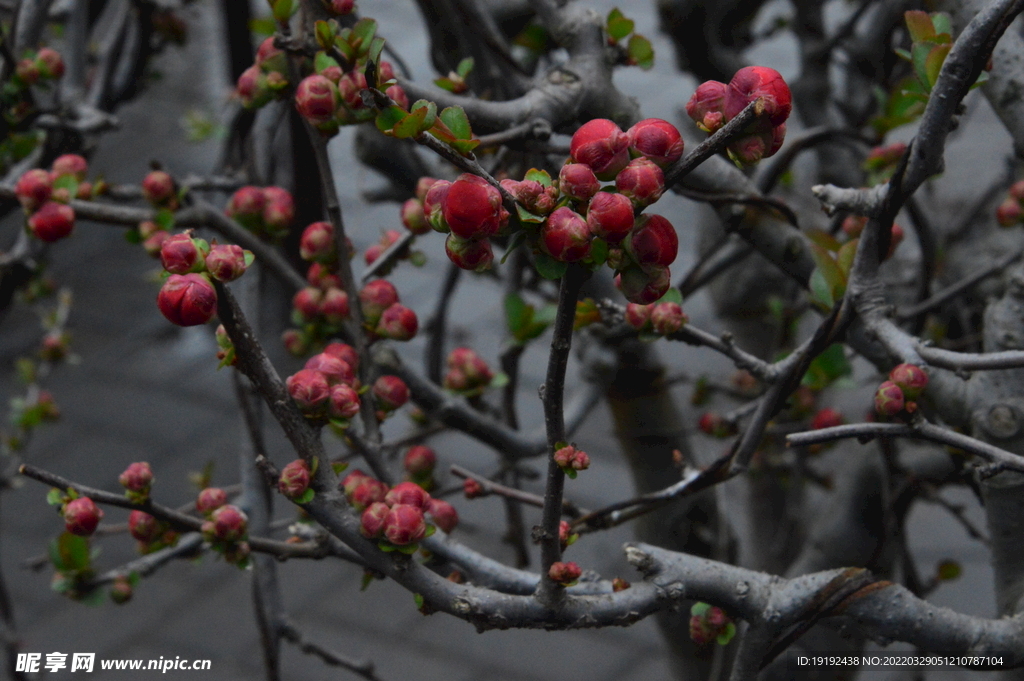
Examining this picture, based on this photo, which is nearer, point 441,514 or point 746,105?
point 746,105

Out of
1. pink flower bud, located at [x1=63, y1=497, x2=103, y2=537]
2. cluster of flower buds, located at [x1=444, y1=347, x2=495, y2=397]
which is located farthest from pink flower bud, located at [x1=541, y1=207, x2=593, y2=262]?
cluster of flower buds, located at [x1=444, y1=347, x2=495, y2=397]

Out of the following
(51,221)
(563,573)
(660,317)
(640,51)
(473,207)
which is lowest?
(563,573)

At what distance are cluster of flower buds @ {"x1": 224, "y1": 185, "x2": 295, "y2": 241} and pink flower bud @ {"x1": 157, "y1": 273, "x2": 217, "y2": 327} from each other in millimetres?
385

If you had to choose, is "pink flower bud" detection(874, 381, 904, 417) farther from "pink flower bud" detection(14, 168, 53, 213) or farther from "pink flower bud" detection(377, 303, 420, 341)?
"pink flower bud" detection(14, 168, 53, 213)

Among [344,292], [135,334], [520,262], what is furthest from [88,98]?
[135,334]

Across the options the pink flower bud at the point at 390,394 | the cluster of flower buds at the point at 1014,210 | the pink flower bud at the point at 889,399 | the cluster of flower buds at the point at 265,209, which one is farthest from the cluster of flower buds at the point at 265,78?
the cluster of flower buds at the point at 1014,210

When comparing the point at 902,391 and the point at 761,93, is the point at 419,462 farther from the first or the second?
the point at 761,93

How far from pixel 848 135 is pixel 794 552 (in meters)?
0.88

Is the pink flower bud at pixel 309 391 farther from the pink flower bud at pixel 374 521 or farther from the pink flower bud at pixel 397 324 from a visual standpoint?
the pink flower bud at pixel 397 324

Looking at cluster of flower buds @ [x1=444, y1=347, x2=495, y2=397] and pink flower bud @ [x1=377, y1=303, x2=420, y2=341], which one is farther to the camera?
cluster of flower buds @ [x1=444, y1=347, x2=495, y2=397]

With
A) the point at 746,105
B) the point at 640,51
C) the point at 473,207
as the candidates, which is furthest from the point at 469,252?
the point at 640,51

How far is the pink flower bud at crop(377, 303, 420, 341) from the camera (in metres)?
0.74

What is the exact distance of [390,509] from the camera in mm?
574

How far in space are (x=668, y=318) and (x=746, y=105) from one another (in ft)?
0.95
